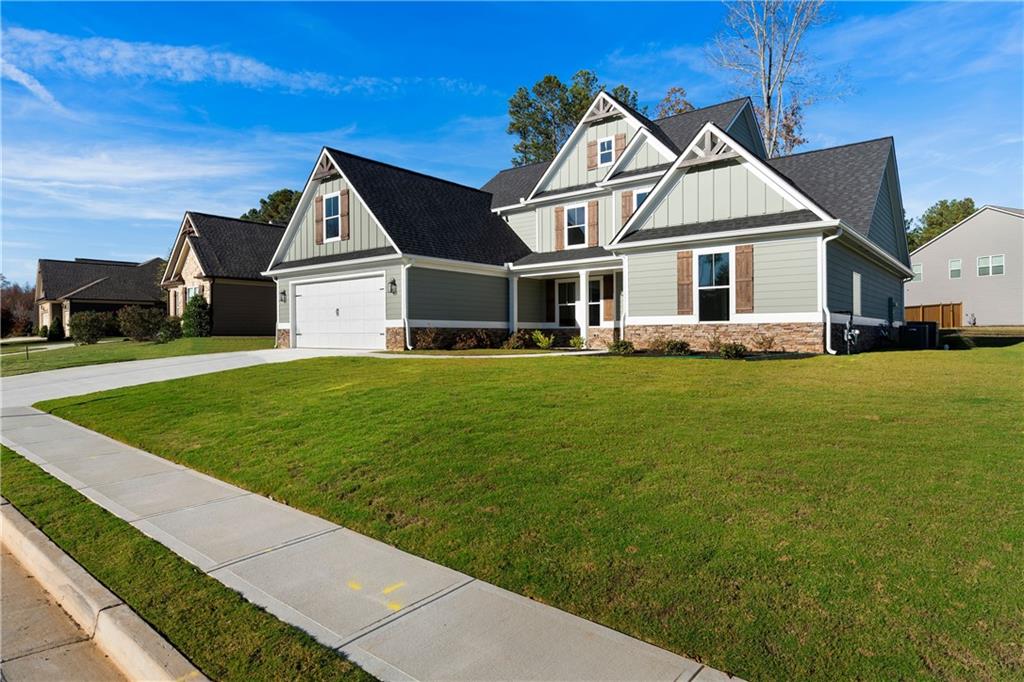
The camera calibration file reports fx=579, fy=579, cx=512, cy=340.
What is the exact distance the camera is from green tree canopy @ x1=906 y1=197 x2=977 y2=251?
2197 inches

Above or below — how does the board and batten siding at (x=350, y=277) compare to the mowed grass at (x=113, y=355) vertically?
above

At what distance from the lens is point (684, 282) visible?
52.2ft

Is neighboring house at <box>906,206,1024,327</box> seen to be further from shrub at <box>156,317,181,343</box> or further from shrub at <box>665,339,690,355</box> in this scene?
shrub at <box>156,317,181,343</box>

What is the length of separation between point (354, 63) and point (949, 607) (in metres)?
18.3

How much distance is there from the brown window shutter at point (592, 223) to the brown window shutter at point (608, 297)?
162 cm

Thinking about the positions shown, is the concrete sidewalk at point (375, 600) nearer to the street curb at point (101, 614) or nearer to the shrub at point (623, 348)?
the street curb at point (101, 614)

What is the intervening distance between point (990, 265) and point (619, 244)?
33.5 m

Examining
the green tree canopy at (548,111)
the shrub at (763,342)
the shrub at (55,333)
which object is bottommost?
the shrub at (763,342)

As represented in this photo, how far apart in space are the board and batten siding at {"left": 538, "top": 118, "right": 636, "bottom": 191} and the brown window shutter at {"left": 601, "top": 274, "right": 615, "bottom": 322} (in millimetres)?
4075

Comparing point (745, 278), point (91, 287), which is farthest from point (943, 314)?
point (91, 287)

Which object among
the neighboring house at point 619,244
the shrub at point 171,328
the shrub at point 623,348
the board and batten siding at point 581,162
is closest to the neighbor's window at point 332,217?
the neighboring house at point 619,244

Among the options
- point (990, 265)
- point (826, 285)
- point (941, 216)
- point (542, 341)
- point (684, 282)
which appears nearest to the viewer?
point (826, 285)

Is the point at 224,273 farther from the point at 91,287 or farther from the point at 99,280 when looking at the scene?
the point at 99,280

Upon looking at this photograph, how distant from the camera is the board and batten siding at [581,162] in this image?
72.0 ft
